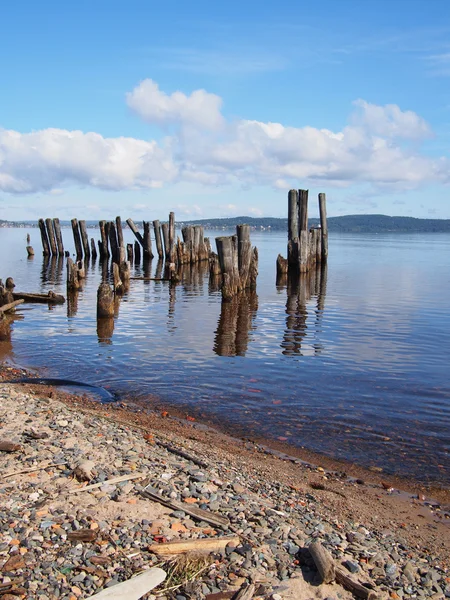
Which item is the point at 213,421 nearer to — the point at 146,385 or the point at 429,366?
the point at 146,385

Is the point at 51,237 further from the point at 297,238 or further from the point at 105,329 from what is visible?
the point at 105,329

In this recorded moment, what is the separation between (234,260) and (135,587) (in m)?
16.8

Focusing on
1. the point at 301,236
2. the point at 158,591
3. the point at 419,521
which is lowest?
the point at 419,521

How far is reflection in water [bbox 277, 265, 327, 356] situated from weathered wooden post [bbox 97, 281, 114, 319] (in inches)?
204

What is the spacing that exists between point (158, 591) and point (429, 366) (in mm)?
9613

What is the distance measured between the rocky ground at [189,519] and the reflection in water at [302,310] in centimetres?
663

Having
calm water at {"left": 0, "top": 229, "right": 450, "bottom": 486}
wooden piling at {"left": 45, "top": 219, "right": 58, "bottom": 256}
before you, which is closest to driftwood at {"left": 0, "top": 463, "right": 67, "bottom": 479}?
calm water at {"left": 0, "top": 229, "right": 450, "bottom": 486}

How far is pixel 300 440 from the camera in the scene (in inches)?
322

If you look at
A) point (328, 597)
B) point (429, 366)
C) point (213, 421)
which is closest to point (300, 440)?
point (213, 421)

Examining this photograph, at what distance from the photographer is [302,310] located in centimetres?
1969

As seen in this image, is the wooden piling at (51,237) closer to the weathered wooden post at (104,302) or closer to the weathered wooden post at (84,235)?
the weathered wooden post at (84,235)

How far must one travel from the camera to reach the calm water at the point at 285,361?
27.8 ft

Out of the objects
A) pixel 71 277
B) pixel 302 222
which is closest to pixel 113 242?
pixel 302 222

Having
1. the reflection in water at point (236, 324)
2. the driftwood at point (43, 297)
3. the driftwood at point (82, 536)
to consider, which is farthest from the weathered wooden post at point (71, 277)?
the driftwood at point (82, 536)
